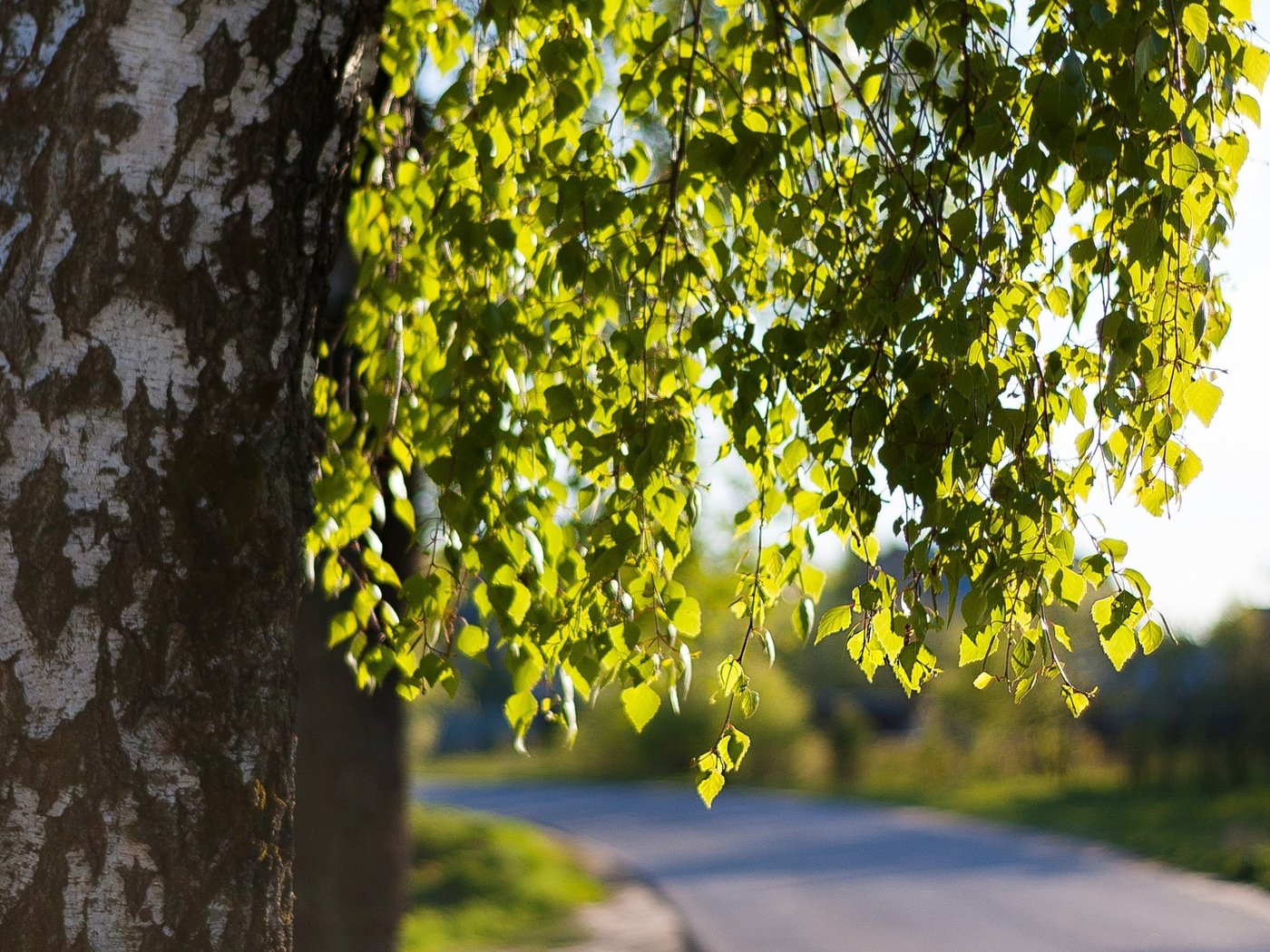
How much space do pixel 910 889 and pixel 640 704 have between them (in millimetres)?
Result: 11376

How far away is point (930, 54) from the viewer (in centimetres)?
254

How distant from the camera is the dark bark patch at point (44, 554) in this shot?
6.91 ft

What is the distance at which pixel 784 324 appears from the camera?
2723 millimetres

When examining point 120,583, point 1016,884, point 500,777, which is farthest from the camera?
point 500,777

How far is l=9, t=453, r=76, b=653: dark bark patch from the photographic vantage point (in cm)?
211

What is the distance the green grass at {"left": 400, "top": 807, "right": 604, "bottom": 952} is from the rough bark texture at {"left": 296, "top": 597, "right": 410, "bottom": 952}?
130 inches

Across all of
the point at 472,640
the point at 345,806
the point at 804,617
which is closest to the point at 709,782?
the point at 804,617

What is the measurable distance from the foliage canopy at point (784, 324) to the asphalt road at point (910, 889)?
325 inches

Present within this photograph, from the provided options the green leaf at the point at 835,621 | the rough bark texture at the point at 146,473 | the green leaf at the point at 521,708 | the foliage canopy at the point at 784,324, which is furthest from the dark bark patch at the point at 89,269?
the green leaf at the point at 835,621

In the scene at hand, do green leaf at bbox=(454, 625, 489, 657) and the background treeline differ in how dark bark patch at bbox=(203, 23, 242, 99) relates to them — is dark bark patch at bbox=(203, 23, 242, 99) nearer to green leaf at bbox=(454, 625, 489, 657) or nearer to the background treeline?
green leaf at bbox=(454, 625, 489, 657)

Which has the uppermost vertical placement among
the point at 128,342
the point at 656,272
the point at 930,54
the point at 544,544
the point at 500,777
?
the point at 930,54

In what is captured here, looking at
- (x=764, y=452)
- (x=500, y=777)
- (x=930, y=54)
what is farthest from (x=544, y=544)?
(x=500, y=777)

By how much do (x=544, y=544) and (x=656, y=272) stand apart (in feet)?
2.55

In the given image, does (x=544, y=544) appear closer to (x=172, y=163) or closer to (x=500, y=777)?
(x=172, y=163)
